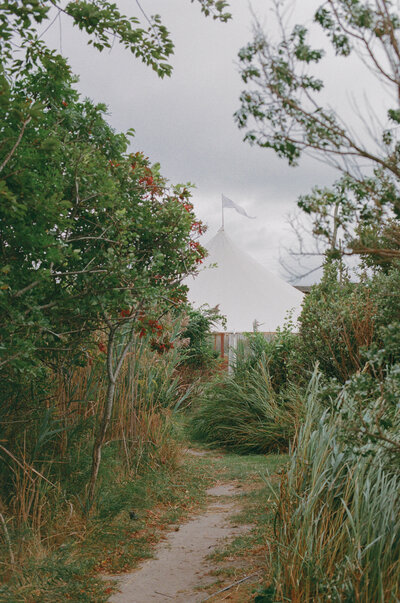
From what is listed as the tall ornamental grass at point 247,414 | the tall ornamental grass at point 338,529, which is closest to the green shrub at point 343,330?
the tall ornamental grass at point 247,414

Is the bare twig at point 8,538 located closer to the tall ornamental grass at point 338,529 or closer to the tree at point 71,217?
the tree at point 71,217

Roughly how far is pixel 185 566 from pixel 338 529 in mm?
1680

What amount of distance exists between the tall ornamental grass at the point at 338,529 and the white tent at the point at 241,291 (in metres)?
15.9

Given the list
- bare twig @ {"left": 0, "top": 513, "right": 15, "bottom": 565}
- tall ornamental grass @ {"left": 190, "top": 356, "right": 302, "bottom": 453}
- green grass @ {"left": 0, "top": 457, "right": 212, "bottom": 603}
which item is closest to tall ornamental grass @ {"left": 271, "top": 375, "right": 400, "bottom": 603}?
green grass @ {"left": 0, "top": 457, "right": 212, "bottom": 603}

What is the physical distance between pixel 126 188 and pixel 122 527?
297cm

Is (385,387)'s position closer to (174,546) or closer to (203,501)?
(174,546)

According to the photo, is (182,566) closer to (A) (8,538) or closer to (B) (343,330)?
(A) (8,538)

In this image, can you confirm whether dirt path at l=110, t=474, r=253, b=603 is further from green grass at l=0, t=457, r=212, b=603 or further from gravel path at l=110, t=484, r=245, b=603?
green grass at l=0, t=457, r=212, b=603

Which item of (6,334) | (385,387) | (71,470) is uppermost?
(6,334)

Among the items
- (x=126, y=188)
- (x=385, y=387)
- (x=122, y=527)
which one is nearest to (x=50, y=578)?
(x=122, y=527)

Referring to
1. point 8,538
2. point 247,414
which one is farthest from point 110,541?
point 247,414

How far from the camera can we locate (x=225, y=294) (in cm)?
2088

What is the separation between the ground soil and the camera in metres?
4.09

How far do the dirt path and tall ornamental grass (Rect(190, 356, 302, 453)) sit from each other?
97.0 inches
